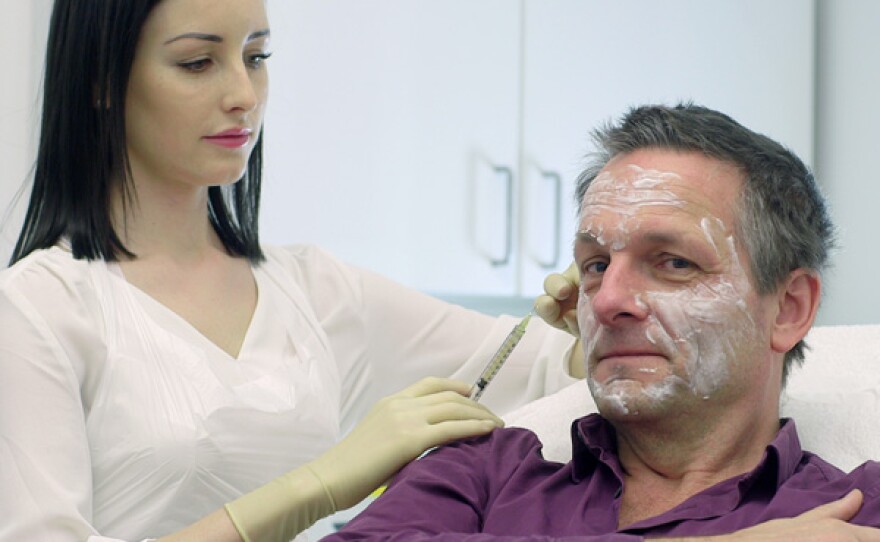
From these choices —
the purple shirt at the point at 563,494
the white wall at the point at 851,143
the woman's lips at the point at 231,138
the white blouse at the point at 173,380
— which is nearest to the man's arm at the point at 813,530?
the purple shirt at the point at 563,494

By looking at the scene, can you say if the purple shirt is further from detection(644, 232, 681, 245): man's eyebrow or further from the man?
detection(644, 232, 681, 245): man's eyebrow

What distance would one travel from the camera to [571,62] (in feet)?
10.1

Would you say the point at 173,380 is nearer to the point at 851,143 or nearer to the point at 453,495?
the point at 453,495

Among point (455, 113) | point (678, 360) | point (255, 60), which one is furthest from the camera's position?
point (455, 113)

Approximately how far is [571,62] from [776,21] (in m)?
0.73

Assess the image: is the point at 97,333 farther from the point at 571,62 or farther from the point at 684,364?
the point at 571,62

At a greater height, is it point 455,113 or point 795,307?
point 455,113

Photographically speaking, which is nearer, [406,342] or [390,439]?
[390,439]

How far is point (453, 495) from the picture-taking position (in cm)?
139

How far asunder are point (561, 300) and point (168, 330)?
52 centimetres

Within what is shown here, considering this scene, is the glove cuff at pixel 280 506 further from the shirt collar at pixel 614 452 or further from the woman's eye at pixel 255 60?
the woman's eye at pixel 255 60

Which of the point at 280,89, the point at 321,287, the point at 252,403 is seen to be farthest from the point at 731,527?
the point at 280,89

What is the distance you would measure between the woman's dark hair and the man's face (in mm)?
633

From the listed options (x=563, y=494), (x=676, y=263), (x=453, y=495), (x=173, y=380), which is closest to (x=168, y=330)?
(x=173, y=380)
